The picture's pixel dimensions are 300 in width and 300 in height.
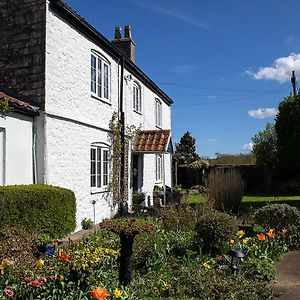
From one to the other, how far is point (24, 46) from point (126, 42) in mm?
10173

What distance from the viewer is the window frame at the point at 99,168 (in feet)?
45.4

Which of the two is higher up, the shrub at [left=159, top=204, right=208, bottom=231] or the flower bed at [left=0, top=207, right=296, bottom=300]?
the shrub at [left=159, top=204, right=208, bottom=231]

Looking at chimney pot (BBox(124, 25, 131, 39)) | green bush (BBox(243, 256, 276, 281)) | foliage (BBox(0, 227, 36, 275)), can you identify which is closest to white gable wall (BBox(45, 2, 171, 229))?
foliage (BBox(0, 227, 36, 275))

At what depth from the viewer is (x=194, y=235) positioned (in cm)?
831

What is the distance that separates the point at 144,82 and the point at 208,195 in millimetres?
8015

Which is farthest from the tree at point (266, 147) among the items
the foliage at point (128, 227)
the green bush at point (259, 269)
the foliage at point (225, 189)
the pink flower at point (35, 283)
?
the pink flower at point (35, 283)

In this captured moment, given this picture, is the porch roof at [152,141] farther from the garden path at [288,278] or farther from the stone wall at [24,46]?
the garden path at [288,278]

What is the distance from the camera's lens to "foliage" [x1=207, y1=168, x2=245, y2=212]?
1463 centimetres

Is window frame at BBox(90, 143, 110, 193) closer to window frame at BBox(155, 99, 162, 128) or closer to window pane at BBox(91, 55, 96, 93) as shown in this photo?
window pane at BBox(91, 55, 96, 93)

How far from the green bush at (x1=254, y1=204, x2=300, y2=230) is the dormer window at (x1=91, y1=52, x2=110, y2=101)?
274 inches

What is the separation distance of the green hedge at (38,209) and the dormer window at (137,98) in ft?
29.9

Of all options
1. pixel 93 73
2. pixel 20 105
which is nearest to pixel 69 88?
pixel 93 73

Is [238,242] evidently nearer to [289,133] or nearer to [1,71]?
[1,71]

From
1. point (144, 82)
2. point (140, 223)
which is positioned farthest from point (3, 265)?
point (144, 82)
